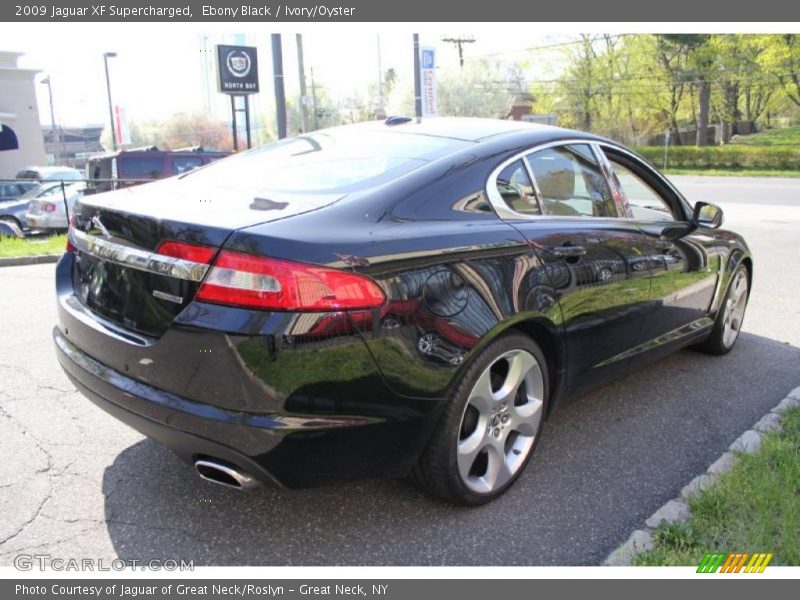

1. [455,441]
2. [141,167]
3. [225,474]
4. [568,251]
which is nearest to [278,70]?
[141,167]

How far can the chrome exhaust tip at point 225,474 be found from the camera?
2406 mm

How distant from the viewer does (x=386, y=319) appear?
7.98 ft

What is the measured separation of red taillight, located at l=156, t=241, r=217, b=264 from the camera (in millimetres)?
2344

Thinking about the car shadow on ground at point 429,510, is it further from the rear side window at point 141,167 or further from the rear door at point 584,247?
the rear side window at point 141,167

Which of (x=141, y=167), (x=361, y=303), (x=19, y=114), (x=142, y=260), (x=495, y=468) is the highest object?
(x=19, y=114)

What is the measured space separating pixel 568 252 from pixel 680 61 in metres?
53.1

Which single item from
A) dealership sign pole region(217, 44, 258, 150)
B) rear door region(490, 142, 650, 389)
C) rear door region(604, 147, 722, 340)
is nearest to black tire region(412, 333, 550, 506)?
rear door region(490, 142, 650, 389)

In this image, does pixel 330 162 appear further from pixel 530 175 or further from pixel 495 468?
pixel 495 468

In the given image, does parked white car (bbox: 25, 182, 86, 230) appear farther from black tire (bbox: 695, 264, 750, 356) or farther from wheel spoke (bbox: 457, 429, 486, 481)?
wheel spoke (bbox: 457, 429, 486, 481)

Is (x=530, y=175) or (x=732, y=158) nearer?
(x=530, y=175)

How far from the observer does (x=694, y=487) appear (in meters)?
3.00

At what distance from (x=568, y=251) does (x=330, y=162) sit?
1.22 meters

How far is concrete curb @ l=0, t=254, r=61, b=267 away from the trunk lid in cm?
776

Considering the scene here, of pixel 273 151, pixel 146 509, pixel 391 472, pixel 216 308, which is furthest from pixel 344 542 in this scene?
pixel 273 151
